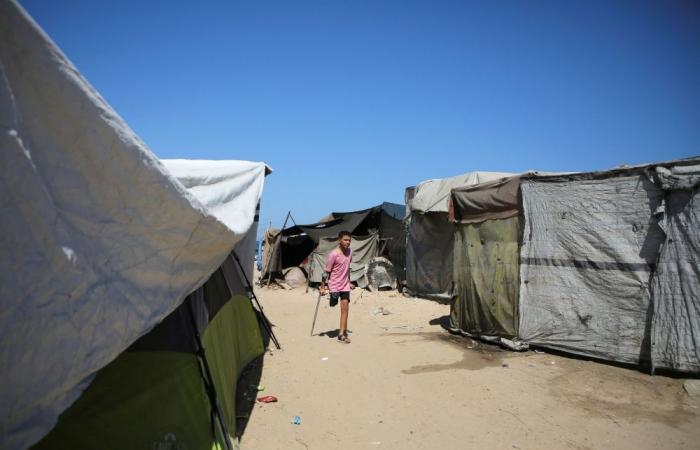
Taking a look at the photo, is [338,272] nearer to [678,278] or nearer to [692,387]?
[678,278]

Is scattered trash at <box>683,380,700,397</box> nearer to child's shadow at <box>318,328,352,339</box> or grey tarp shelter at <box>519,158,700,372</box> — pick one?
grey tarp shelter at <box>519,158,700,372</box>

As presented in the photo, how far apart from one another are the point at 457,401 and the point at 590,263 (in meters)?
2.91

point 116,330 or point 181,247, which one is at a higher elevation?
point 181,247

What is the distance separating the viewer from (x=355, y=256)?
15.5 metres

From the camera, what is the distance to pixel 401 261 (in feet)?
48.8

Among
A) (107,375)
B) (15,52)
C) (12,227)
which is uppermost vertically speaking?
(15,52)

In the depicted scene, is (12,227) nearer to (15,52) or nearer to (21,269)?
(21,269)

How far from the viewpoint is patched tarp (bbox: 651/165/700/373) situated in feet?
16.1

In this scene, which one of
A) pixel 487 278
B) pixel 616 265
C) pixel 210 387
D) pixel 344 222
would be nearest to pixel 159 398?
pixel 210 387

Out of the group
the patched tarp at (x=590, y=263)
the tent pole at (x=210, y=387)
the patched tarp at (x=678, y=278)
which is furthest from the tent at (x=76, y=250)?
the patched tarp at (x=678, y=278)

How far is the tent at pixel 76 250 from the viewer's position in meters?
1.50

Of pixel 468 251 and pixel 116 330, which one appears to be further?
pixel 468 251

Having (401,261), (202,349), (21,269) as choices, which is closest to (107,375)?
(202,349)

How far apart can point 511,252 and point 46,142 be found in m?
6.37
